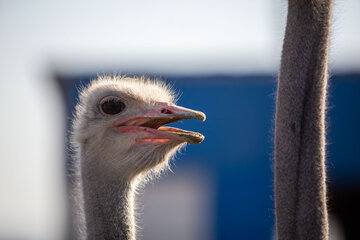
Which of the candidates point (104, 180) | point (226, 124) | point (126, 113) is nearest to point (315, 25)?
point (126, 113)

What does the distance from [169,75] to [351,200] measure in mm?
4456

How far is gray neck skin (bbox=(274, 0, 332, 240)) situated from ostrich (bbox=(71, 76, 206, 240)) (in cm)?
91

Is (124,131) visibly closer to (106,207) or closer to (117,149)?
(117,149)

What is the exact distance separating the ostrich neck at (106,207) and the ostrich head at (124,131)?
3cm

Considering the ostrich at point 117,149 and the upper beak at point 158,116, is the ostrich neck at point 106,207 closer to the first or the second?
the ostrich at point 117,149

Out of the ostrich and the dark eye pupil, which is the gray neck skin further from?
the dark eye pupil

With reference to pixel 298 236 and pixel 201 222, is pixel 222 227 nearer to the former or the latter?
pixel 201 222

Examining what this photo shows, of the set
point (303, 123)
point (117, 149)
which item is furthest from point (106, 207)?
point (303, 123)

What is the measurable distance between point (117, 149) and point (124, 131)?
0.41ft

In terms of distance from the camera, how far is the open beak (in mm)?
2643

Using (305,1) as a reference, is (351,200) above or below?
above

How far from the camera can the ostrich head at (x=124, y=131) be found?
9.32 ft

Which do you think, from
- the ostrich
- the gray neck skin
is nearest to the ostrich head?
the ostrich

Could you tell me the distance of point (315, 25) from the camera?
1943 millimetres
